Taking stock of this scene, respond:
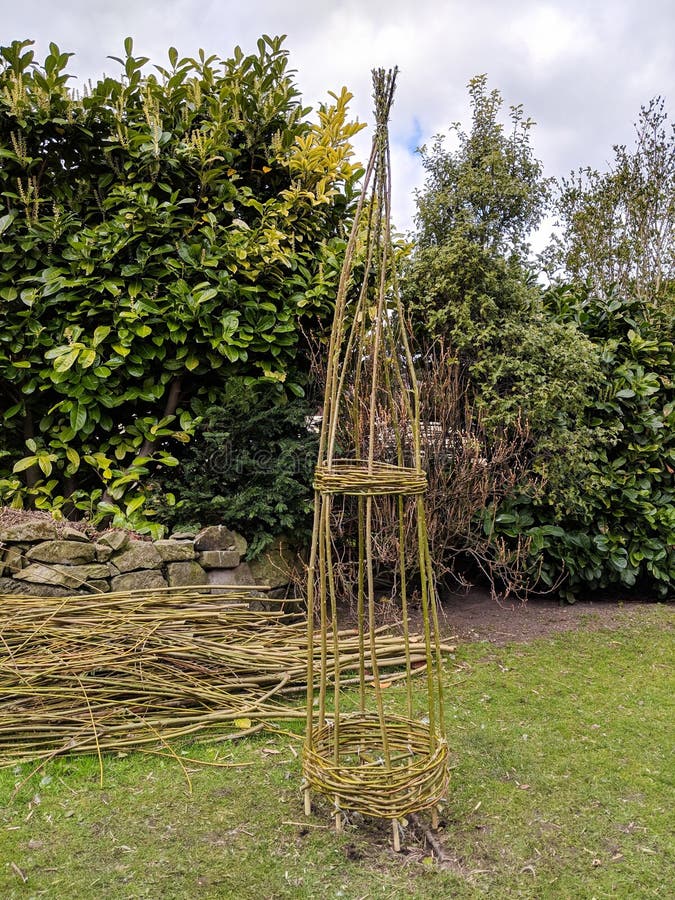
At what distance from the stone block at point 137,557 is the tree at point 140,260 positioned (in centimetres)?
44

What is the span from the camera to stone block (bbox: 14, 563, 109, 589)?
384cm

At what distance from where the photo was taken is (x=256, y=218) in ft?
16.6

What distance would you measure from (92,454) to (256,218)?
7.11ft

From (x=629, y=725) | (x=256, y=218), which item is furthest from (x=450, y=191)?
(x=629, y=725)

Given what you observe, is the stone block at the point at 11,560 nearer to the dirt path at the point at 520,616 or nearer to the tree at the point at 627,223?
the dirt path at the point at 520,616

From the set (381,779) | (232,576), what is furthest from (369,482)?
(232,576)

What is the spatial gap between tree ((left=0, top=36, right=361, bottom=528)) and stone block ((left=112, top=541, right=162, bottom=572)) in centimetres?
44

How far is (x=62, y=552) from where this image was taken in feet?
12.8

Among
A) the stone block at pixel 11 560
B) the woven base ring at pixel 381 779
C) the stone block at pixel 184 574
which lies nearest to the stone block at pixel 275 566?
the stone block at pixel 184 574

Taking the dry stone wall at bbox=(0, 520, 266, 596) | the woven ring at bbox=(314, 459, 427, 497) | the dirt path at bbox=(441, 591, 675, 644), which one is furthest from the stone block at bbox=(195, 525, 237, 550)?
the woven ring at bbox=(314, 459, 427, 497)

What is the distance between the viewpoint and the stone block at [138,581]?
4008mm

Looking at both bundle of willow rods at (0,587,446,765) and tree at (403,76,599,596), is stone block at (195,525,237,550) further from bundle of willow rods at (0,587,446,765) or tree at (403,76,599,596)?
tree at (403,76,599,596)

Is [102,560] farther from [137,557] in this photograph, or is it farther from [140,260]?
[140,260]

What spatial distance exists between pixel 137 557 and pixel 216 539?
1.78 feet
